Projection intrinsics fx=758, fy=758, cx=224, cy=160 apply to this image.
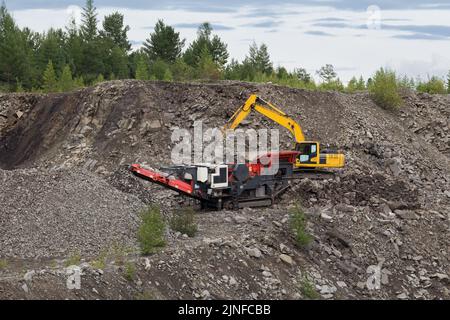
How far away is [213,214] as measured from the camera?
18828mm

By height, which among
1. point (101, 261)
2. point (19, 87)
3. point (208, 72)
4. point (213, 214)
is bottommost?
point (213, 214)

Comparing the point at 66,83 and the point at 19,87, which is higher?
the point at 66,83

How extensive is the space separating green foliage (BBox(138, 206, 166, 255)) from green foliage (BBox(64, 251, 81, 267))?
122cm

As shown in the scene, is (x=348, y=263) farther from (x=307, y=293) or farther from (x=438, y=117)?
(x=438, y=117)

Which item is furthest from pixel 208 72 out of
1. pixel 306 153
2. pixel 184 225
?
pixel 184 225

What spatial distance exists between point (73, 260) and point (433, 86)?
1052 inches

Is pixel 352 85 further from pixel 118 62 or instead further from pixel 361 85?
pixel 118 62

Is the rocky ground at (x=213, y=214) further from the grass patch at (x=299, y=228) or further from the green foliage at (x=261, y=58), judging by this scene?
the green foliage at (x=261, y=58)

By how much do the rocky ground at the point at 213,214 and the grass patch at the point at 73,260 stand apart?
7 cm

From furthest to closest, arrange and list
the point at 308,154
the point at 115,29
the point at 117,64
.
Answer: the point at 115,29, the point at 117,64, the point at 308,154

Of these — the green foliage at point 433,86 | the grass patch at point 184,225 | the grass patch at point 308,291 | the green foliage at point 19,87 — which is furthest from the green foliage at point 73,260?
the green foliage at point 433,86

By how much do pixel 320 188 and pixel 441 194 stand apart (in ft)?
14.9

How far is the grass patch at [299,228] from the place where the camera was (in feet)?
52.7

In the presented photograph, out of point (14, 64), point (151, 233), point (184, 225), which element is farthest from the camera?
point (14, 64)
